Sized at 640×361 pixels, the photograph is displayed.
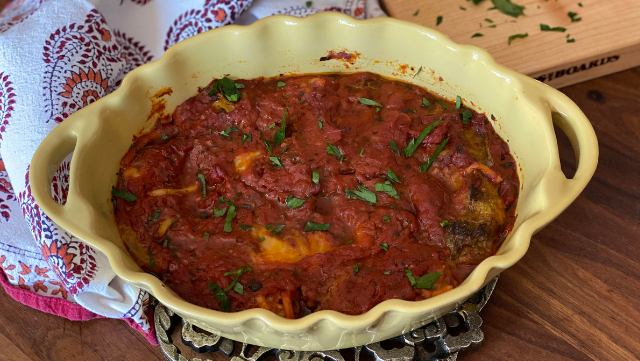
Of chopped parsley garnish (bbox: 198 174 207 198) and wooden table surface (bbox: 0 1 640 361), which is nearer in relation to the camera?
wooden table surface (bbox: 0 1 640 361)

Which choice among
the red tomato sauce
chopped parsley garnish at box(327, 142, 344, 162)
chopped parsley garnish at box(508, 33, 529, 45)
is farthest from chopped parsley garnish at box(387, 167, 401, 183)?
chopped parsley garnish at box(508, 33, 529, 45)

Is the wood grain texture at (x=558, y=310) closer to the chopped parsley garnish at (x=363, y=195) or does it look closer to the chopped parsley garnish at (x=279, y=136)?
the chopped parsley garnish at (x=363, y=195)

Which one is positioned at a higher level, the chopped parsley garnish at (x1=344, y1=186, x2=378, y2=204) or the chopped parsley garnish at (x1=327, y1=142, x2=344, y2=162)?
the chopped parsley garnish at (x1=327, y1=142, x2=344, y2=162)

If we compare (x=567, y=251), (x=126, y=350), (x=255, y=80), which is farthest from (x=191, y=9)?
(x=567, y=251)

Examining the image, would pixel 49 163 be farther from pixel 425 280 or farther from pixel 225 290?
pixel 425 280

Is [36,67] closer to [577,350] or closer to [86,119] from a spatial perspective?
[86,119]

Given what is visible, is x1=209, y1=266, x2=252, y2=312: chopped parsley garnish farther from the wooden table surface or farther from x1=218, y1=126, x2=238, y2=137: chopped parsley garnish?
x1=218, y1=126, x2=238, y2=137: chopped parsley garnish
